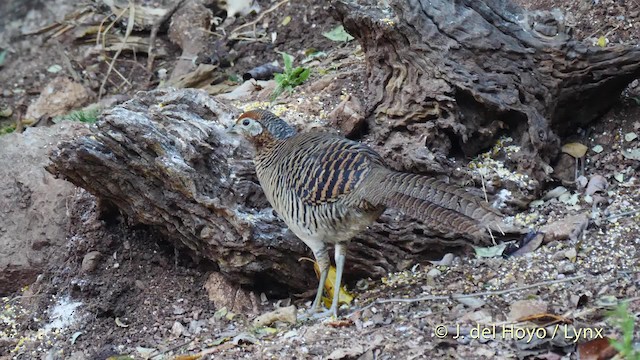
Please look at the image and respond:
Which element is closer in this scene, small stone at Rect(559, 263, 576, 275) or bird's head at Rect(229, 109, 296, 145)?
small stone at Rect(559, 263, 576, 275)

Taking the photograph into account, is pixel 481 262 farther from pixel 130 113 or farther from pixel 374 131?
pixel 130 113

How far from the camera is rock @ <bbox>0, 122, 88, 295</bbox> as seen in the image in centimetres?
540

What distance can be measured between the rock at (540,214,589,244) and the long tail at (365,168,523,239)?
793 millimetres

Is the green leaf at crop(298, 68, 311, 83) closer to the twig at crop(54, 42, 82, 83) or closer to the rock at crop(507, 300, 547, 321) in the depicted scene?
the rock at crop(507, 300, 547, 321)

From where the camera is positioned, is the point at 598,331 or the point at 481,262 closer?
the point at 598,331

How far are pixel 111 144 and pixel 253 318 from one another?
50.2 inches

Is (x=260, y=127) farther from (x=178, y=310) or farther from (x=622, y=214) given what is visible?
(x=622, y=214)

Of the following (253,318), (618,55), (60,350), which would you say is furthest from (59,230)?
(618,55)

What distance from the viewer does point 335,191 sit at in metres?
4.43

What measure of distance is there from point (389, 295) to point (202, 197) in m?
1.17

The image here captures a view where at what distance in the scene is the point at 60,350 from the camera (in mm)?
4816

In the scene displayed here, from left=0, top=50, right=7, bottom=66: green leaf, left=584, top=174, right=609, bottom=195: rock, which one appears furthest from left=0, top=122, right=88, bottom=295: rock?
left=584, top=174, right=609, bottom=195: rock

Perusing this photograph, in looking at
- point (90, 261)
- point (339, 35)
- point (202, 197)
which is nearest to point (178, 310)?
point (90, 261)

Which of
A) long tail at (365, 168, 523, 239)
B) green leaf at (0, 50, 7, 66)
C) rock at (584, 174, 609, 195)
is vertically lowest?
green leaf at (0, 50, 7, 66)
